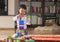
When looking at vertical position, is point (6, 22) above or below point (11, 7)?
below

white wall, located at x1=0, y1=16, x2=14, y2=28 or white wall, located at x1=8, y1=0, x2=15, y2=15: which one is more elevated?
white wall, located at x1=8, y1=0, x2=15, y2=15

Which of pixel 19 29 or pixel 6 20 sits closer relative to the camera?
pixel 19 29

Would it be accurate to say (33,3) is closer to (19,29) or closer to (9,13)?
(9,13)

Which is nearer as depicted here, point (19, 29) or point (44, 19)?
point (19, 29)

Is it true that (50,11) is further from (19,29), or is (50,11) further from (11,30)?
(19,29)

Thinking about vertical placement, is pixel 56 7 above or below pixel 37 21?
above

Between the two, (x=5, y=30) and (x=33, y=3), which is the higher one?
(x=33, y=3)

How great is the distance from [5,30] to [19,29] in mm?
4018

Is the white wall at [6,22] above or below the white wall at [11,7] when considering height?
below

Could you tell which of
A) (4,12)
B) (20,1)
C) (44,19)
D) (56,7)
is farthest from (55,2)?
(4,12)

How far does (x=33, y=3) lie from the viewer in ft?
27.0

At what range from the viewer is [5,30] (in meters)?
7.96

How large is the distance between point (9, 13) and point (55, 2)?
171cm

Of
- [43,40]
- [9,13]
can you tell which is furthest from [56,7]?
[43,40]
